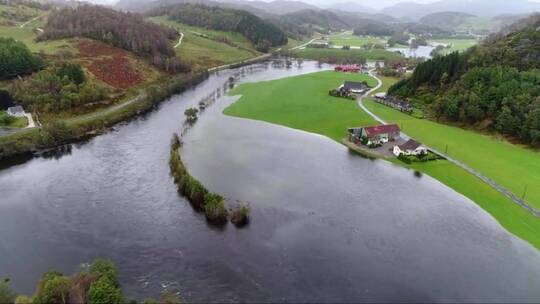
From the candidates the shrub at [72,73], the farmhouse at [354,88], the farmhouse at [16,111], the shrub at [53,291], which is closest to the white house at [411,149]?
the farmhouse at [354,88]

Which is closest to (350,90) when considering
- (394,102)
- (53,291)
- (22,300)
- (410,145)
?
(394,102)

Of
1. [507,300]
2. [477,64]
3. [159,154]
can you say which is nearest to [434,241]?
[507,300]

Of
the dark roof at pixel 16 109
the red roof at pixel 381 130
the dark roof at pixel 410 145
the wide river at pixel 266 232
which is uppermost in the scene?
the dark roof at pixel 16 109

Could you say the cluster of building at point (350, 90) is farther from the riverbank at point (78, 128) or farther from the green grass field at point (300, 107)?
the riverbank at point (78, 128)

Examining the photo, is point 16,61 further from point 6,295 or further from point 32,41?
point 6,295

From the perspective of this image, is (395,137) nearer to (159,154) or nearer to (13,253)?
(159,154)
